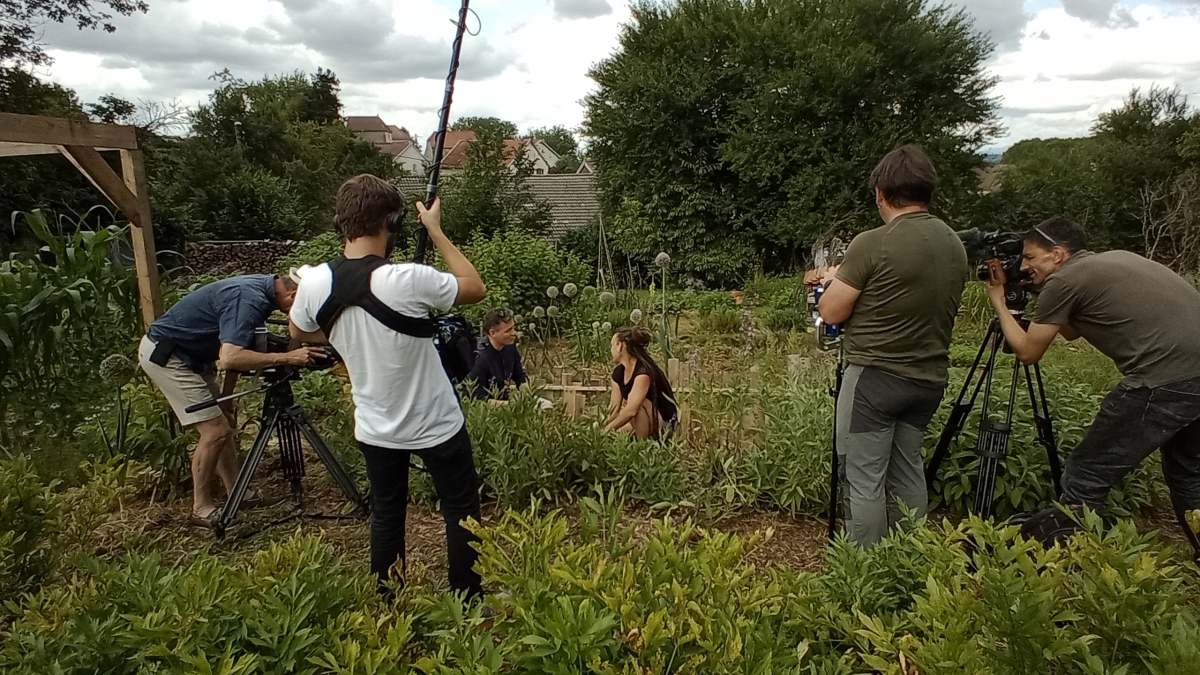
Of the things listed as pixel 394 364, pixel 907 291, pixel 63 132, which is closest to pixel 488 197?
pixel 63 132

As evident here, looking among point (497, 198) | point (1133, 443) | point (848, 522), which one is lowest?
point (848, 522)

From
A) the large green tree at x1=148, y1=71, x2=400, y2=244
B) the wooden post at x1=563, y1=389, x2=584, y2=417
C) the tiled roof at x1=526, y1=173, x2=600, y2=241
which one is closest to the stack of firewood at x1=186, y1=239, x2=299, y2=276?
the large green tree at x1=148, y1=71, x2=400, y2=244

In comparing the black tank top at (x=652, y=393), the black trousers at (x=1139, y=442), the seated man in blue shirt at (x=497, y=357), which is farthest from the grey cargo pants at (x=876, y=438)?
the seated man in blue shirt at (x=497, y=357)

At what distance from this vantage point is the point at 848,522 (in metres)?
2.72

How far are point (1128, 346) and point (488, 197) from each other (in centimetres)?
1500

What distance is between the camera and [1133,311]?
261cm

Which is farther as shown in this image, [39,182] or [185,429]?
[39,182]

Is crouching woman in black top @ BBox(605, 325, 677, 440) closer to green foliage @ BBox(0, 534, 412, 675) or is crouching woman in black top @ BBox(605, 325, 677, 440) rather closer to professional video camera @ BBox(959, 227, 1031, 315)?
professional video camera @ BBox(959, 227, 1031, 315)

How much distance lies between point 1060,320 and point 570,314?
6.20 meters

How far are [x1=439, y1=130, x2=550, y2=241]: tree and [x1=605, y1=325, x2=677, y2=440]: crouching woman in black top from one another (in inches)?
495

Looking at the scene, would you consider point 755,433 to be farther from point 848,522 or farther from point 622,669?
point 622,669

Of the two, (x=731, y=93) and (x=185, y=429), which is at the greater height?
(x=731, y=93)

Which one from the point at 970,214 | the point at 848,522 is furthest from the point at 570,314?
the point at 970,214

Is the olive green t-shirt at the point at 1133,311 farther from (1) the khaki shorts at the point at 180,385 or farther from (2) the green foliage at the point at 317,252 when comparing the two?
(2) the green foliage at the point at 317,252
